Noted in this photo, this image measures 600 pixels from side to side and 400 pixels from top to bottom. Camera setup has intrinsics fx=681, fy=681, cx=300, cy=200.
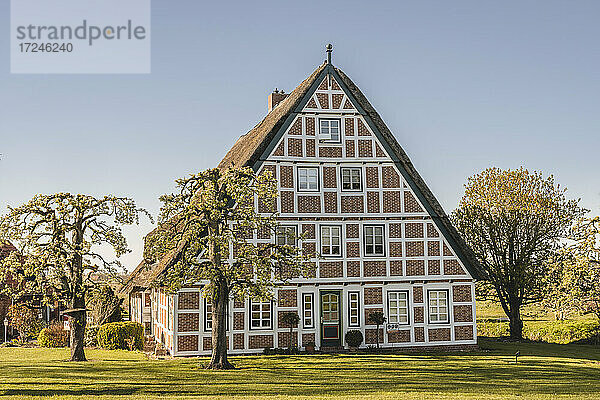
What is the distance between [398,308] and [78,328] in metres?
11.5

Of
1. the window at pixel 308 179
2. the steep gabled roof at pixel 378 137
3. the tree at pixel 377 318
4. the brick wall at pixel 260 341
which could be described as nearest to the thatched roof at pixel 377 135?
the steep gabled roof at pixel 378 137

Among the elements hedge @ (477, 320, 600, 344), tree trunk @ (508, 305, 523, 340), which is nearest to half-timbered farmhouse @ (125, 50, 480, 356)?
tree trunk @ (508, 305, 523, 340)

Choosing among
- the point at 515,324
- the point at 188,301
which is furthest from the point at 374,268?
the point at 515,324

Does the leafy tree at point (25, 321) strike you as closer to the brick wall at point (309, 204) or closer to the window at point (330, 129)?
the brick wall at point (309, 204)

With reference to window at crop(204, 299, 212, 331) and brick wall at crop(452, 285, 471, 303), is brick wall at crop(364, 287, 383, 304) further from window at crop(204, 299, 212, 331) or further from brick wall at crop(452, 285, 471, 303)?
window at crop(204, 299, 212, 331)

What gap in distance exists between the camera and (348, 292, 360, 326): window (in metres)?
25.3

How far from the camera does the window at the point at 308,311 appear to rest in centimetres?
2505

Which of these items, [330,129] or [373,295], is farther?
[330,129]

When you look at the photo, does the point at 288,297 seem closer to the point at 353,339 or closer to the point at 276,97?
the point at 353,339

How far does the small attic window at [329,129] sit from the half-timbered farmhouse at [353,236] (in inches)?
1.5

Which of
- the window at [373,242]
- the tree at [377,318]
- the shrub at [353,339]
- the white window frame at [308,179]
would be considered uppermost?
the white window frame at [308,179]

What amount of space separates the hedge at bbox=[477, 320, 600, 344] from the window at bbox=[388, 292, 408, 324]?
11.8m

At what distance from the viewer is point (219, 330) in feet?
67.5

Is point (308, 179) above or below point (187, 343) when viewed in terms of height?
above
